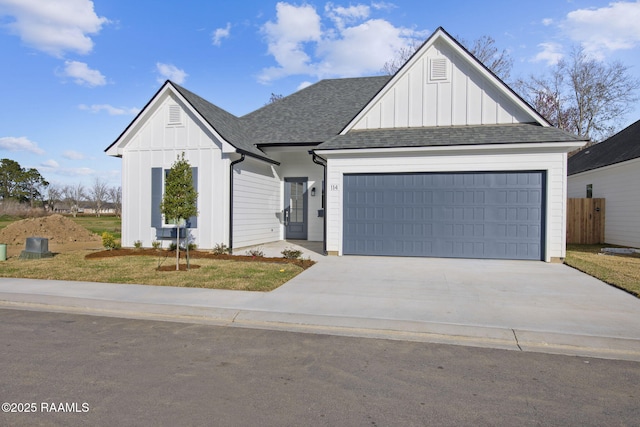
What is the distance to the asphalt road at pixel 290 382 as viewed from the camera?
3.47 metres

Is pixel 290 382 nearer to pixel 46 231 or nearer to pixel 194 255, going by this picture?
pixel 194 255

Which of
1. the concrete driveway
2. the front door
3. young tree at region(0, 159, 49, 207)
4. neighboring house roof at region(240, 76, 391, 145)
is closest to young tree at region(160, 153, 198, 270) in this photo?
the concrete driveway

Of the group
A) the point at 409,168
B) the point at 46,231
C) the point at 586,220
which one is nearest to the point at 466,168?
the point at 409,168

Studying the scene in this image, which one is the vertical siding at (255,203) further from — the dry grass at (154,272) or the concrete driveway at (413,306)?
the concrete driveway at (413,306)

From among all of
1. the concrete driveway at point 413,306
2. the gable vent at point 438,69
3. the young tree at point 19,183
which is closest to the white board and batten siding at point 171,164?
the concrete driveway at point 413,306

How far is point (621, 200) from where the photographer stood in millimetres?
17266

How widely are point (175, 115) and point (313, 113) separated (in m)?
6.21

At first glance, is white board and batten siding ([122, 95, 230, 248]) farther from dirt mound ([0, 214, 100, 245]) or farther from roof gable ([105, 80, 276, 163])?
dirt mound ([0, 214, 100, 245])

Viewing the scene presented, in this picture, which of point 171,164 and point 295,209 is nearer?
point 171,164

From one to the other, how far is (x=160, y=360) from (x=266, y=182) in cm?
1260

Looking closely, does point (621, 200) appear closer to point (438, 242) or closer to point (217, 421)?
point (438, 242)

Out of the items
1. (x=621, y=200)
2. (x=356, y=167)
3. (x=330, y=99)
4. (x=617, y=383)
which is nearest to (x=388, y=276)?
(x=356, y=167)

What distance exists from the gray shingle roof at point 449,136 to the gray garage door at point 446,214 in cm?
104

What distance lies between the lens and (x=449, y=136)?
12.7 m
